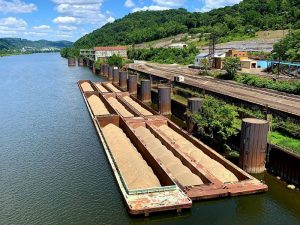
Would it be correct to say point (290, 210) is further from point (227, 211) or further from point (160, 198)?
point (160, 198)

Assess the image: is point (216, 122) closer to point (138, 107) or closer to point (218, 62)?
point (138, 107)

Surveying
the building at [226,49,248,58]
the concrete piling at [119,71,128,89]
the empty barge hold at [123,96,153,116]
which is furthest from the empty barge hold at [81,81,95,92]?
the building at [226,49,248,58]

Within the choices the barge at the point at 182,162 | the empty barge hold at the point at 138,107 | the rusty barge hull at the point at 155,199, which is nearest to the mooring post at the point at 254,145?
the barge at the point at 182,162

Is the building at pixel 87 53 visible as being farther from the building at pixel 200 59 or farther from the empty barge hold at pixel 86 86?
the empty barge hold at pixel 86 86

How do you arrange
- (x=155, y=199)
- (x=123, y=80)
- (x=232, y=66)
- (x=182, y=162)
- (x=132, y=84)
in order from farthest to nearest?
(x=123, y=80), (x=132, y=84), (x=232, y=66), (x=182, y=162), (x=155, y=199)

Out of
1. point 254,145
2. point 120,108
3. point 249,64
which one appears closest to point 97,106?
point 120,108

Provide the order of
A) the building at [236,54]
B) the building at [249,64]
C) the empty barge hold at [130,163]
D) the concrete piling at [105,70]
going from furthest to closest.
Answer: the concrete piling at [105,70]
the building at [236,54]
the building at [249,64]
the empty barge hold at [130,163]
